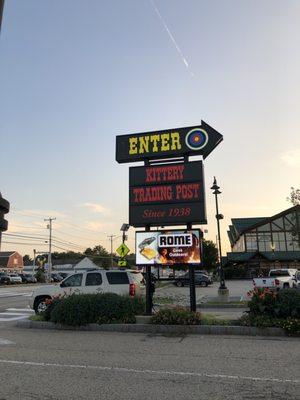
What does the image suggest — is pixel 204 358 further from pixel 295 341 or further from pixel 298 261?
pixel 298 261

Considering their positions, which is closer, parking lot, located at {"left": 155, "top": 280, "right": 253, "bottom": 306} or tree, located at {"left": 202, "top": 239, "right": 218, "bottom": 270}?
parking lot, located at {"left": 155, "top": 280, "right": 253, "bottom": 306}

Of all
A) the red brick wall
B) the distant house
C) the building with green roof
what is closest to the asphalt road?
the building with green roof

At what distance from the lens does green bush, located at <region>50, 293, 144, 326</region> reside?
492 inches

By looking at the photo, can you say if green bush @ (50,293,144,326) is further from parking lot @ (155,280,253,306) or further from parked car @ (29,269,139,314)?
parking lot @ (155,280,253,306)

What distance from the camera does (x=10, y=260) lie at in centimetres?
12119

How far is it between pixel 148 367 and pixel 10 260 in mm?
120913

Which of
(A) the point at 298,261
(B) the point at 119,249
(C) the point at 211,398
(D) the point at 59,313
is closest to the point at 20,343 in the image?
(D) the point at 59,313

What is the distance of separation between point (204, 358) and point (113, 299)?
16.6 feet

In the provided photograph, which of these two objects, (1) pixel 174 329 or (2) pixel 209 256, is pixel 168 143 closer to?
(1) pixel 174 329

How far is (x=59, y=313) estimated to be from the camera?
12.6m

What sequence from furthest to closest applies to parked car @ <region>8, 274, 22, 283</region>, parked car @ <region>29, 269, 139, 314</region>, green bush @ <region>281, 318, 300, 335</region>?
parked car @ <region>8, 274, 22, 283</region> → parked car @ <region>29, 269, 139, 314</region> → green bush @ <region>281, 318, 300, 335</region>

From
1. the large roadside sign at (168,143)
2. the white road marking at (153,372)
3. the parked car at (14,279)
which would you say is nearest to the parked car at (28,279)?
the parked car at (14,279)

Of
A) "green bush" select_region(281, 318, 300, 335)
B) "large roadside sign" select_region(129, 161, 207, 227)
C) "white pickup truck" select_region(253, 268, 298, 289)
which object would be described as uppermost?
"large roadside sign" select_region(129, 161, 207, 227)

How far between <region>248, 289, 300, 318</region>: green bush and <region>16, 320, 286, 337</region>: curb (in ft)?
2.01
